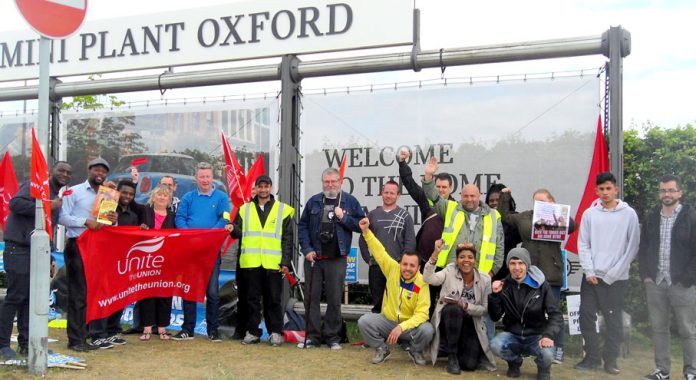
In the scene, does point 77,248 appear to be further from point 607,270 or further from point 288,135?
point 607,270

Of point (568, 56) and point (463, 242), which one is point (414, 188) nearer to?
point (463, 242)

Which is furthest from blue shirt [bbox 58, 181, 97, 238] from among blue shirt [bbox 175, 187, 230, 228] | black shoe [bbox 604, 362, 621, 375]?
Result: black shoe [bbox 604, 362, 621, 375]

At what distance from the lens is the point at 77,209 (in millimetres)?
6461

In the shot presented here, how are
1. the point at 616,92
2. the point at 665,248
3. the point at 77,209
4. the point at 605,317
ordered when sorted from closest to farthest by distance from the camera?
1. the point at 665,248
2. the point at 605,317
3. the point at 77,209
4. the point at 616,92

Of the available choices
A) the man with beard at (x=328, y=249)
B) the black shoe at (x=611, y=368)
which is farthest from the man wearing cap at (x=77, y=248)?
the black shoe at (x=611, y=368)

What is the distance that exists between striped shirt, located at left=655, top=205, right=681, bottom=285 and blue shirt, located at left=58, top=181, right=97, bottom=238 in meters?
5.43

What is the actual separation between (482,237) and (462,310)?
30.8 inches

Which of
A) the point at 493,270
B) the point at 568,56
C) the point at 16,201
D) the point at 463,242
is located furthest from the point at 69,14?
the point at 568,56

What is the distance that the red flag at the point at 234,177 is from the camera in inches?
343

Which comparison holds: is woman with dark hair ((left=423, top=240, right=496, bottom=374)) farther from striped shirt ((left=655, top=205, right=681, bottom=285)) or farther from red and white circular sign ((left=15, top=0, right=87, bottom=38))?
red and white circular sign ((left=15, top=0, right=87, bottom=38))

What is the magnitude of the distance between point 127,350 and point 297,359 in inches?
70.9

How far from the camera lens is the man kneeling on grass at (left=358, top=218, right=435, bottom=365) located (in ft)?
19.9

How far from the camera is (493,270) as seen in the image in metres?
6.36

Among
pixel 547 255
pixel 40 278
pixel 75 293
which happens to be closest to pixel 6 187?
pixel 75 293
